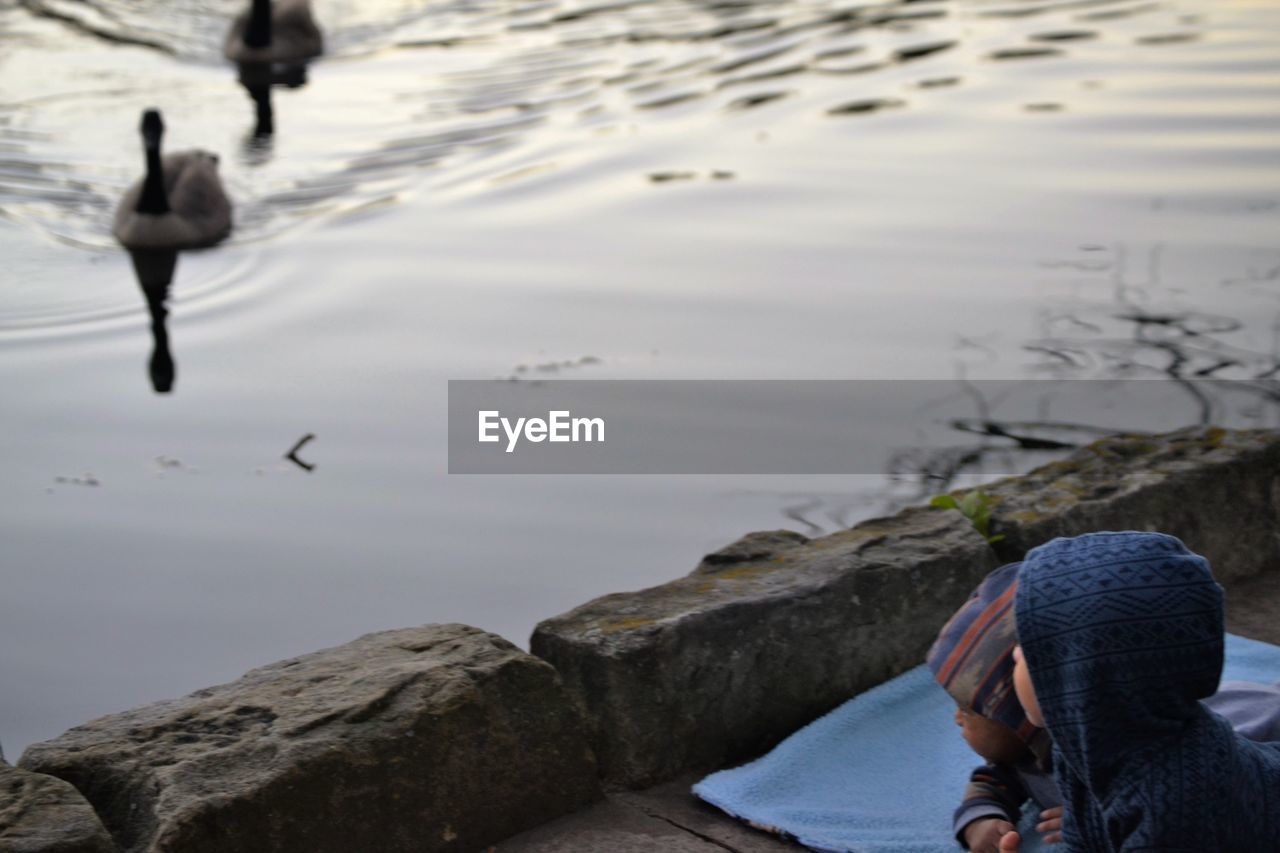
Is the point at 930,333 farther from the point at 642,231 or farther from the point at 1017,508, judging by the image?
the point at 1017,508

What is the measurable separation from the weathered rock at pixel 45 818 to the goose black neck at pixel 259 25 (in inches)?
460

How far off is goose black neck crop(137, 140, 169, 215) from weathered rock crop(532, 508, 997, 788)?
20.4ft

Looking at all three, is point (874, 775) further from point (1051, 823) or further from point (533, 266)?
point (533, 266)

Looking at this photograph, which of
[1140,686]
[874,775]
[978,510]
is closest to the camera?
[1140,686]

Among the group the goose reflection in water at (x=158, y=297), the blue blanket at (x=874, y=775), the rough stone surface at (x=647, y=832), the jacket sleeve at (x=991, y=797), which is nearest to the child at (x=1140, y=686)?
the jacket sleeve at (x=991, y=797)

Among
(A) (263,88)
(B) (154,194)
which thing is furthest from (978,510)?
(A) (263,88)

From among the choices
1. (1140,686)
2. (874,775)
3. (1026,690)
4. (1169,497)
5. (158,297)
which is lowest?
(158,297)

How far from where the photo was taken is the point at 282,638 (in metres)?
4.66

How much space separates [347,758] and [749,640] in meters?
0.94

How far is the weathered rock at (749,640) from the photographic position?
319cm

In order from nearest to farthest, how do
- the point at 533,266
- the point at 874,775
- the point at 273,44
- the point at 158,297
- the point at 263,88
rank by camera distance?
1. the point at 874,775
2. the point at 533,266
3. the point at 158,297
4. the point at 263,88
5. the point at 273,44

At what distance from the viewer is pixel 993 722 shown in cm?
299

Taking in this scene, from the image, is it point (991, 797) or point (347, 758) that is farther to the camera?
point (991, 797)

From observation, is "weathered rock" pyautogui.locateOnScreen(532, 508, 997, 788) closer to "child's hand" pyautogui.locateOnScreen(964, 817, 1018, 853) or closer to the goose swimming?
"child's hand" pyautogui.locateOnScreen(964, 817, 1018, 853)
